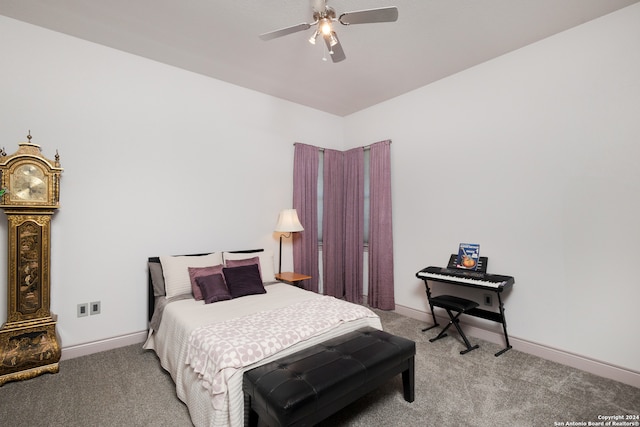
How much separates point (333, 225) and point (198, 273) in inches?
87.0

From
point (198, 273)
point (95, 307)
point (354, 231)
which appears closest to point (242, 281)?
point (198, 273)

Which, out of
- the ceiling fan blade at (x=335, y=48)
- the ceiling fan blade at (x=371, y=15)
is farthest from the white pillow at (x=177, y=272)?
the ceiling fan blade at (x=371, y=15)

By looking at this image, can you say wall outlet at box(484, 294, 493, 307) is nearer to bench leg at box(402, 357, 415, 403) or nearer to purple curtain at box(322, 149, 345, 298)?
bench leg at box(402, 357, 415, 403)

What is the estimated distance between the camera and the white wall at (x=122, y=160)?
8.73 ft

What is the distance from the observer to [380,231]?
419cm

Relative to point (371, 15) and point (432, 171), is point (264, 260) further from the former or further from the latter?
point (371, 15)

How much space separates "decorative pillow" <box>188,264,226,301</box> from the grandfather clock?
1098 mm

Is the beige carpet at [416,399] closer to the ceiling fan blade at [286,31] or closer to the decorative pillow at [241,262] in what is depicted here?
the decorative pillow at [241,262]

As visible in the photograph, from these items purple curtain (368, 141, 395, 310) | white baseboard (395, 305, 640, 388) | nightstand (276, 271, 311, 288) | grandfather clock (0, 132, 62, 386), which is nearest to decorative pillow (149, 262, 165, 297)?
grandfather clock (0, 132, 62, 386)

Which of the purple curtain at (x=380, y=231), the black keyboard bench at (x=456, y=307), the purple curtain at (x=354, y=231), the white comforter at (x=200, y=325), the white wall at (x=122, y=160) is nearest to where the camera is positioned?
the white comforter at (x=200, y=325)

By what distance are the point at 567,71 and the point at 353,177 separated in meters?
2.68

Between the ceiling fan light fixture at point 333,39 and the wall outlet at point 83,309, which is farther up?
the ceiling fan light fixture at point 333,39

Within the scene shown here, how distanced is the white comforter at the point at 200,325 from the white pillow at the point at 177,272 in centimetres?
21

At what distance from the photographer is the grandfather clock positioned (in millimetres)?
2340
